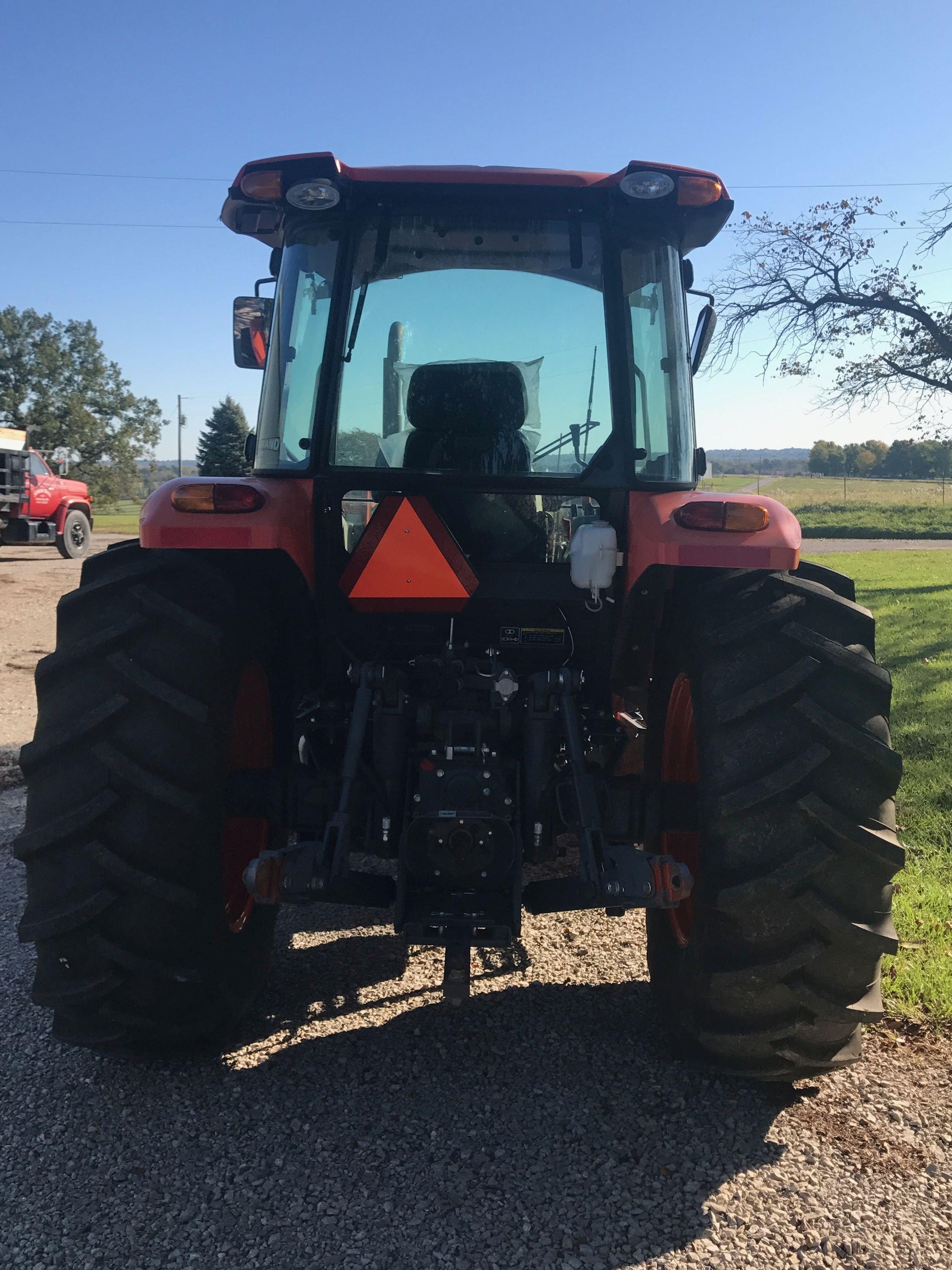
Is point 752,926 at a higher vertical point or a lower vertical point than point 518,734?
lower

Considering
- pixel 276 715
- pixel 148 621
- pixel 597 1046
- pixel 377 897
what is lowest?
pixel 597 1046

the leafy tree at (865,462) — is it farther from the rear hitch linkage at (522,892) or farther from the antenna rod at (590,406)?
the rear hitch linkage at (522,892)

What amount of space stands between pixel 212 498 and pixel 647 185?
5.14ft

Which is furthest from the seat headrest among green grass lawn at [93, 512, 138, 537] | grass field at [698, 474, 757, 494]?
grass field at [698, 474, 757, 494]

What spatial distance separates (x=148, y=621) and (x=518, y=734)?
111 centimetres

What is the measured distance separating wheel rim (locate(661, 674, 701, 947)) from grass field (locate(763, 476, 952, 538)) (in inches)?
1061

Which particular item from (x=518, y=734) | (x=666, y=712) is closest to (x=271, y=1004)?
(x=518, y=734)

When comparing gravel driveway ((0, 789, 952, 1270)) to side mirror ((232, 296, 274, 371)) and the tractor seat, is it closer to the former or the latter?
the tractor seat

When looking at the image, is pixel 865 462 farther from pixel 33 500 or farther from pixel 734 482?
pixel 33 500

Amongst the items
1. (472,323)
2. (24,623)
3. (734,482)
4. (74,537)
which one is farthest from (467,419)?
(734,482)

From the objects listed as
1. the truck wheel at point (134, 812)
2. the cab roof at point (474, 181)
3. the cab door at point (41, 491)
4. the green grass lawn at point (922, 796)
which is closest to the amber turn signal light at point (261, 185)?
the cab roof at point (474, 181)

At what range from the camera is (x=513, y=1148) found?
7.91ft

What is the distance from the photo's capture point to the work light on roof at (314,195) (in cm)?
293

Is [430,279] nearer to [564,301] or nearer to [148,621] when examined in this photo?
[564,301]
